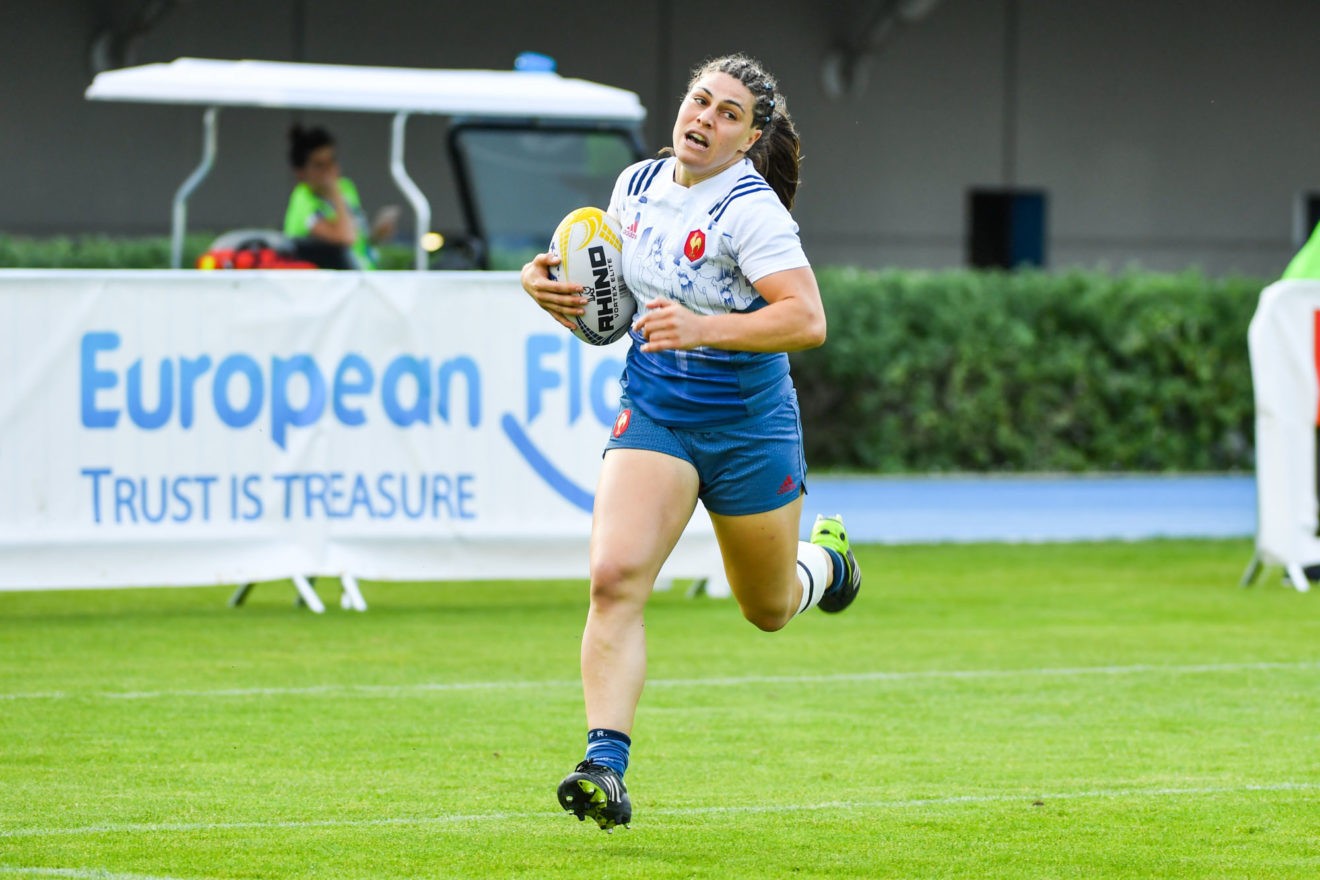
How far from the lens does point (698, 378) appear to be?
5.68 metres

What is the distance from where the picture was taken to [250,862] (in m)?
5.25

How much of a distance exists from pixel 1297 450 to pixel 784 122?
6707 millimetres

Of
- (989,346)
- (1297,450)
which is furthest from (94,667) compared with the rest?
(989,346)

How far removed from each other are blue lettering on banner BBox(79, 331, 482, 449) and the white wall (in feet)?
Answer: 39.0

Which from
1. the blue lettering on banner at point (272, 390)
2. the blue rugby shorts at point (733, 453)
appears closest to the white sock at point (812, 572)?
Answer: the blue rugby shorts at point (733, 453)

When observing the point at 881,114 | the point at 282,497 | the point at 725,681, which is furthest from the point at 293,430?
the point at 881,114

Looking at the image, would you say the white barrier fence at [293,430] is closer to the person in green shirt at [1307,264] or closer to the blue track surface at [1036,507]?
the person in green shirt at [1307,264]

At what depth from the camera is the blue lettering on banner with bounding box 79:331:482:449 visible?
33.7 ft

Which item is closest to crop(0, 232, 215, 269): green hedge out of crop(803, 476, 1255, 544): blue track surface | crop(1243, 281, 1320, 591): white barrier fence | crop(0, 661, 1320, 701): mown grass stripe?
crop(803, 476, 1255, 544): blue track surface

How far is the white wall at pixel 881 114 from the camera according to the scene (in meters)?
22.0

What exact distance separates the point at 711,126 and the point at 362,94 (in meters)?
8.98

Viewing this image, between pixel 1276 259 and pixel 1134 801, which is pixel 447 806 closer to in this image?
pixel 1134 801

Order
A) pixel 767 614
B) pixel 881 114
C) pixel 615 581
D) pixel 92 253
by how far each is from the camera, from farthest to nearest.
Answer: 1. pixel 881 114
2. pixel 92 253
3. pixel 767 614
4. pixel 615 581

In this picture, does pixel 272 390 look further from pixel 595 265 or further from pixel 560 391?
pixel 595 265
